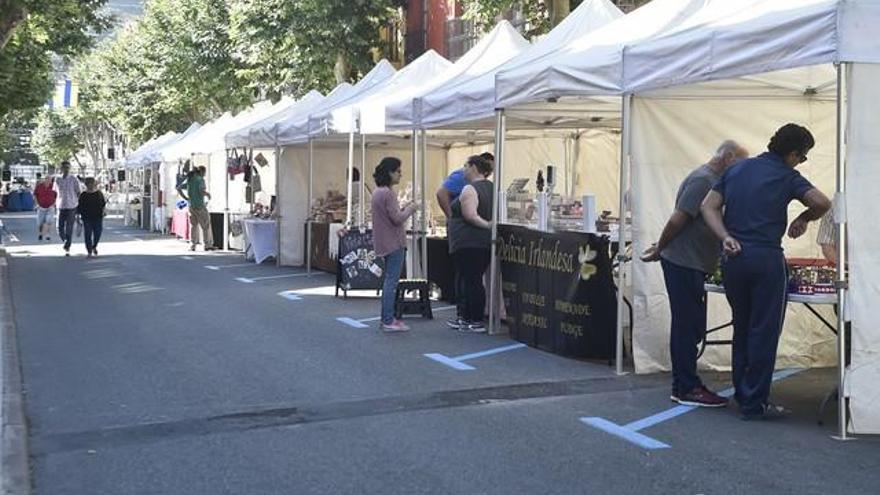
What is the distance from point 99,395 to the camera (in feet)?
27.1

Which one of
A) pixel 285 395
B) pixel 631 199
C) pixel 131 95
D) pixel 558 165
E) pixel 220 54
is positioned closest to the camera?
pixel 285 395

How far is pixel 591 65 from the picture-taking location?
8.96 m

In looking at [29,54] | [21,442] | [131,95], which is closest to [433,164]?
[29,54]

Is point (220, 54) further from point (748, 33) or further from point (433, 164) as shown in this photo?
point (748, 33)

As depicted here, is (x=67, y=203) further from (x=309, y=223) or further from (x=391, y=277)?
(x=391, y=277)

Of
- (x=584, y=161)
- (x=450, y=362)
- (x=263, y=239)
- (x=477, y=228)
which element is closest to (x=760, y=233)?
(x=450, y=362)

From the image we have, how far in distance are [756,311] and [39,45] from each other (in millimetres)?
23268

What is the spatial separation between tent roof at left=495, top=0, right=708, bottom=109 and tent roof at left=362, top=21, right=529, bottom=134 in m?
2.80

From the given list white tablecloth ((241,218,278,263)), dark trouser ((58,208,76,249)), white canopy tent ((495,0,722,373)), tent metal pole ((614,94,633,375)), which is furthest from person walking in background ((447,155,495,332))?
dark trouser ((58,208,76,249))

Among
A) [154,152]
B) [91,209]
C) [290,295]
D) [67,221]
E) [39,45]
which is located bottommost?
[290,295]

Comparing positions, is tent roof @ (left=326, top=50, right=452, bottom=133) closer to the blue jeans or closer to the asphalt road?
the asphalt road

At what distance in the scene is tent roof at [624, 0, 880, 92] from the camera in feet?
20.6

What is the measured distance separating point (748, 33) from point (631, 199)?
2199 millimetres

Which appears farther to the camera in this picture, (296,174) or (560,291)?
(296,174)
